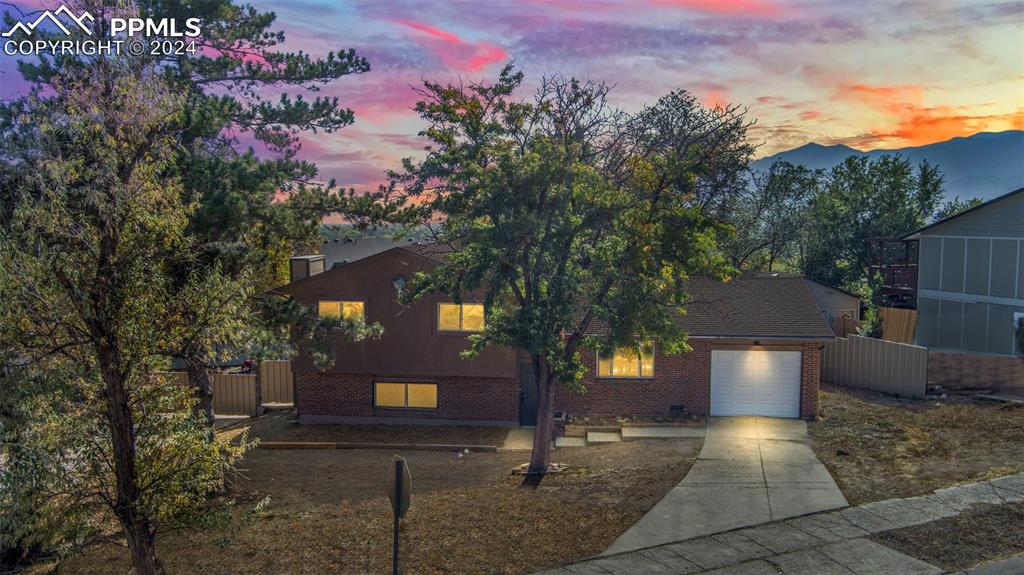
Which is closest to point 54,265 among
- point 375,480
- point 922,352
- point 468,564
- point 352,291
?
point 468,564

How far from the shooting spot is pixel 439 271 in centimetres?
1590

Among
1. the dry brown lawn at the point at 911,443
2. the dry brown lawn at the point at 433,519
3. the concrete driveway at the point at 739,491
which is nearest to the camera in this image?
the dry brown lawn at the point at 433,519

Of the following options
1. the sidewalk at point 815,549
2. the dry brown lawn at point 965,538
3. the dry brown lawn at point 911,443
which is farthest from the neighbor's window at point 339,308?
the dry brown lawn at point 965,538

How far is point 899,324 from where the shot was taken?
2920 centimetres

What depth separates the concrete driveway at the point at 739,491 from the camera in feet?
40.5

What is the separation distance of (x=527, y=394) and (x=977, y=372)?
14426 millimetres

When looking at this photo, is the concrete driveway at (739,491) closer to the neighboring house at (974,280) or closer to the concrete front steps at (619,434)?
the concrete front steps at (619,434)

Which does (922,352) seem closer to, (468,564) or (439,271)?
(439,271)

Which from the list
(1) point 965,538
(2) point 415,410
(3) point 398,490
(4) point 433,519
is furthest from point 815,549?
(2) point 415,410

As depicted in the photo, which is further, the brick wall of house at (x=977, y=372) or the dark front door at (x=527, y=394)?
the brick wall of house at (x=977, y=372)

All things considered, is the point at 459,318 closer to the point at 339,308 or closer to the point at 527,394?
the point at 527,394

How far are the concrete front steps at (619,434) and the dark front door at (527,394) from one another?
1.84 meters

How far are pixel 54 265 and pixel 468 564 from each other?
6890mm

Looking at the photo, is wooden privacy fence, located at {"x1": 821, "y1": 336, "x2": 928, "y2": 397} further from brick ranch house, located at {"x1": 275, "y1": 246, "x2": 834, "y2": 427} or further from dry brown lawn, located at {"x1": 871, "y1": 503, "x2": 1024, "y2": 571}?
dry brown lawn, located at {"x1": 871, "y1": 503, "x2": 1024, "y2": 571}
